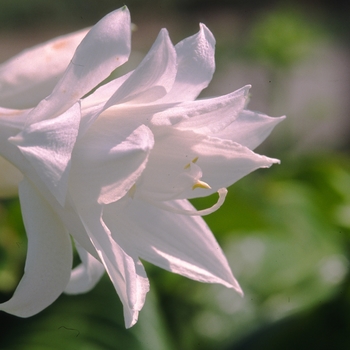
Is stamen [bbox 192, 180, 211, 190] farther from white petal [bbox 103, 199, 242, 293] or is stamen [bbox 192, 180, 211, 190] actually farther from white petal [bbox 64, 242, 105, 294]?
white petal [bbox 64, 242, 105, 294]

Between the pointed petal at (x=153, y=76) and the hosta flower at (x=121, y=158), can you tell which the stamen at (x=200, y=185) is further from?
the pointed petal at (x=153, y=76)

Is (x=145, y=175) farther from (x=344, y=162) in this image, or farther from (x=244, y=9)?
(x=244, y=9)

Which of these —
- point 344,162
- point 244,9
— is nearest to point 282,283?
point 344,162

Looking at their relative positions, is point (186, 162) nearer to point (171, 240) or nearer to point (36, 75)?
point (171, 240)

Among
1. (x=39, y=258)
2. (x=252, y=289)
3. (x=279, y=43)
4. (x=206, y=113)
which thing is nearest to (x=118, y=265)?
(x=39, y=258)

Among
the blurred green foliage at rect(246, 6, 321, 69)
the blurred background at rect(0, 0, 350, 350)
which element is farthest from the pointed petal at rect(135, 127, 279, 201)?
the blurred green foliage at rect(246, 6, 321, 69)

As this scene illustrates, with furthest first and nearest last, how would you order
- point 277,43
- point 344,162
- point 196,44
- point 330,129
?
point 330,129 < point 277,43 < point 344,162 < point 196,44
